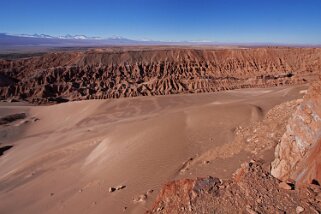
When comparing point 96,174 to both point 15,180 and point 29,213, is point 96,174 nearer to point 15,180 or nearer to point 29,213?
point 29,213

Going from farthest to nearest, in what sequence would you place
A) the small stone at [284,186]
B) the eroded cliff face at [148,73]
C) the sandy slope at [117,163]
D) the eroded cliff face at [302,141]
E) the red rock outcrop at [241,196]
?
the eroded cliff face at [148,73]
the sandy slope at [117,163]
the eroded cliff face at [302,141]
the small stone at [284,186]
the red rock outcrop at [241,196]

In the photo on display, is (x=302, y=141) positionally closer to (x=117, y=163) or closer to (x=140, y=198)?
(x=140, y=198)

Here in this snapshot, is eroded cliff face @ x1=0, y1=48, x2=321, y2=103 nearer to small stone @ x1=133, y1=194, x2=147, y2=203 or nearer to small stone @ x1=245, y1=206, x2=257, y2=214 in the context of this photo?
small stone @ x1=133, y1=194, x2=147, y2=203

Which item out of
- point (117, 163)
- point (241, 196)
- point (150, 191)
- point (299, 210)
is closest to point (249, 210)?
point (241, 196)

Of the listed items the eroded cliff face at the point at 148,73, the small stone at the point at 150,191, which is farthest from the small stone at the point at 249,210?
the eroded cliff face at the point at 148,73

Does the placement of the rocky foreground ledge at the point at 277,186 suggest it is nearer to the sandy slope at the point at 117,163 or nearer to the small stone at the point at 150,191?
the sandy slope at the point at 117,163

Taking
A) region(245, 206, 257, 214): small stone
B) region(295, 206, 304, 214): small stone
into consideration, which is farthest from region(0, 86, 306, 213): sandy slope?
region(295, 206, 304, 214): small stone

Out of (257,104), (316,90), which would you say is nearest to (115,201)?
(316,90)
